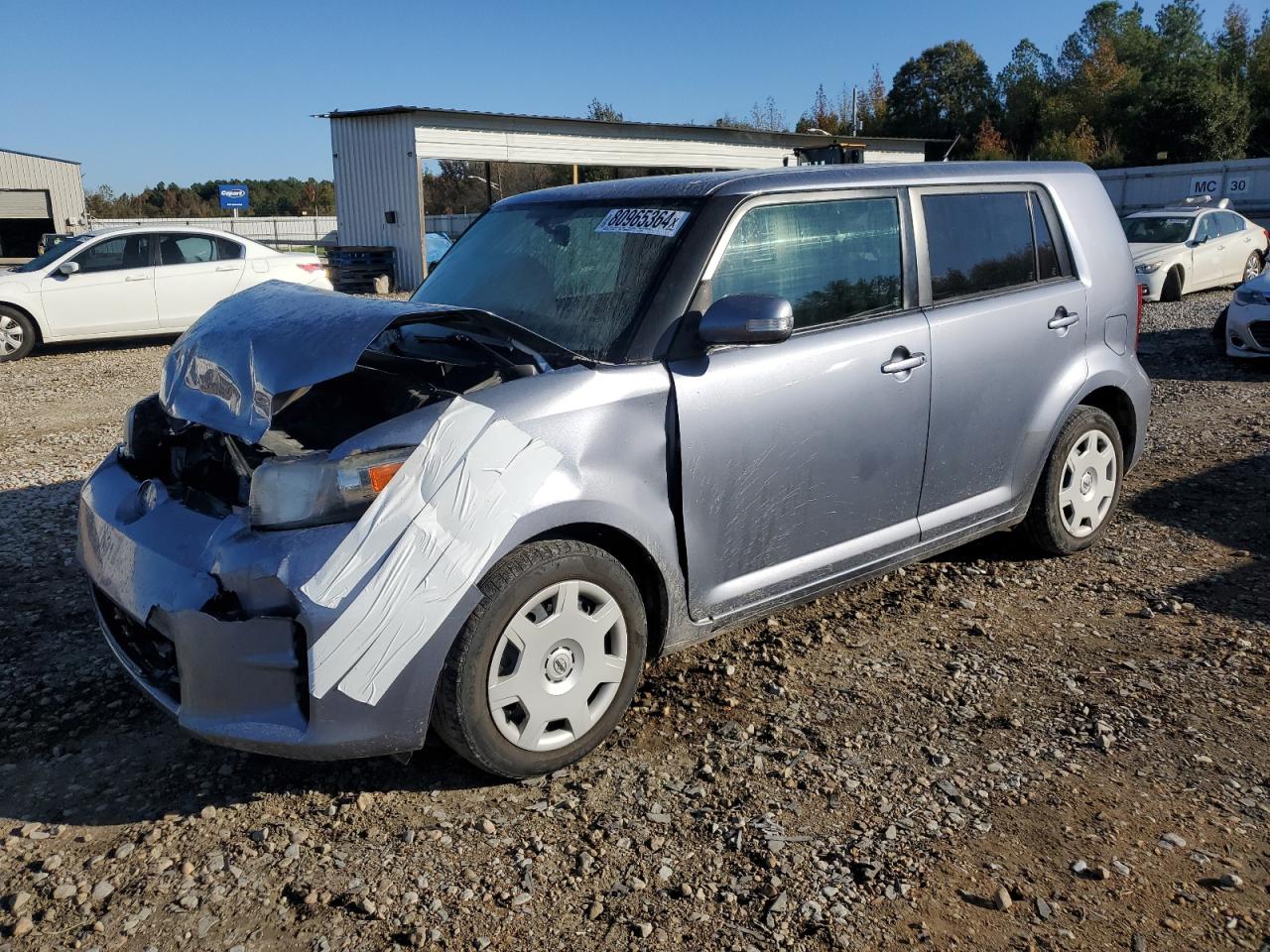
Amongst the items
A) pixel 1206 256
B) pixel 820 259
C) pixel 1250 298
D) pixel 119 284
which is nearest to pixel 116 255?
pixel 119 284

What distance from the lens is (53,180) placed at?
145 feet

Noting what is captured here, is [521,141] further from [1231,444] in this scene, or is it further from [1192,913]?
[1192,913]

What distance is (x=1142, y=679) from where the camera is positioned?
384 centimetres

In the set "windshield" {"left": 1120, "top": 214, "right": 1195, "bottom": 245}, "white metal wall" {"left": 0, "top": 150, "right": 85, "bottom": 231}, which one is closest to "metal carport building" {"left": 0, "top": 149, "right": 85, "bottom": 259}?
"white metal wall" {"left": 0, "top": 150, "right": 85, "bottom": 231}

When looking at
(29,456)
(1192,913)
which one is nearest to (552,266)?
(1192,913)

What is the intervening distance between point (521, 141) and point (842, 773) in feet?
73.8

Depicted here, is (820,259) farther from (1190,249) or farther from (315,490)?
(1190,249)

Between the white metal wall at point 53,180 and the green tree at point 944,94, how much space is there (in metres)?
43.4

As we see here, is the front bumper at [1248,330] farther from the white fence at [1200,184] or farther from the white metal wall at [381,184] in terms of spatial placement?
the white fence at [1200,184]

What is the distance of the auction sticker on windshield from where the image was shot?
3.66 m

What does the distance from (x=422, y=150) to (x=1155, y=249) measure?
581 inches

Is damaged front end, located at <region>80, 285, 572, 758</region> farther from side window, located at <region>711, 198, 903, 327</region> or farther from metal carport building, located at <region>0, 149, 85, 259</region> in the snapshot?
metal carport building, located at <region>0, 149, 85, 259</region>

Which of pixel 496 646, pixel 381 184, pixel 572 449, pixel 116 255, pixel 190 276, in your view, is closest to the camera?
pixel 496 646

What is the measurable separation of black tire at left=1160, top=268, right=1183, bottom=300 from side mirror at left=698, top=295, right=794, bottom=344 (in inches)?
549
